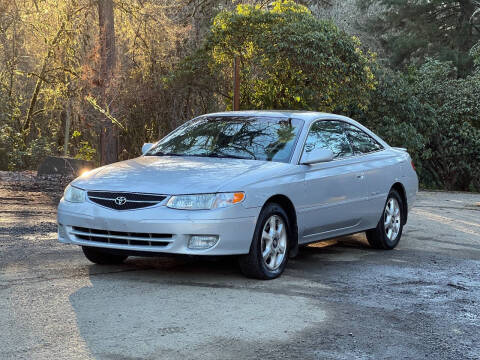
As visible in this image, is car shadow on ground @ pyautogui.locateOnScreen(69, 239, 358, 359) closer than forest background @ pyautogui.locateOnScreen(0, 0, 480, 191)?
Yes

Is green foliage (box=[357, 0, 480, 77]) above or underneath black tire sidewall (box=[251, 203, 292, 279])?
above

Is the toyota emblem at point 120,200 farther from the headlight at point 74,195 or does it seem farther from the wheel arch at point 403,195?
the wheel arch at point 403,195

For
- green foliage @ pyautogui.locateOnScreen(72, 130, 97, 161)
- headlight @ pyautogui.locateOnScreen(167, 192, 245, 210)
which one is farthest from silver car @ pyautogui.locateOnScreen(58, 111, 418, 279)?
green foliage @ pyautogui.locateOnScreen(72, 130, 97, 161)

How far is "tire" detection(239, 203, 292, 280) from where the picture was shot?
7438 mm

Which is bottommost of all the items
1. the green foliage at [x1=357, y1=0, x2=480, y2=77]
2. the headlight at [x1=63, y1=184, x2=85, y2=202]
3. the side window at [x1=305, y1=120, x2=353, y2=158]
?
the headlight at [x1=63, y1=184, x2=85, y2=202]

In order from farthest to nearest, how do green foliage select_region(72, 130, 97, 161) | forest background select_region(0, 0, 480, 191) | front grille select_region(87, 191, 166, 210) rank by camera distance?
green foliage select_region(72, 130, 97, 161), forest background select_region(0, 0, 480, 191), front grille select_region(87, 191, 166, 210)

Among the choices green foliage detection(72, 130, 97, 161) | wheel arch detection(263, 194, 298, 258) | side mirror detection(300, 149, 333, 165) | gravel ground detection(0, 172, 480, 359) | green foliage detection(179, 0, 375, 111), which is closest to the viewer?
gravel ground detection(0, 172, 480, 359)

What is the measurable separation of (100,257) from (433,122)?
693 inches

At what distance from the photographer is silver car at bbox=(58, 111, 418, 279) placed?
714 cm

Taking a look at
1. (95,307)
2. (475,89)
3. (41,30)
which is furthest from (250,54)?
(95,307)

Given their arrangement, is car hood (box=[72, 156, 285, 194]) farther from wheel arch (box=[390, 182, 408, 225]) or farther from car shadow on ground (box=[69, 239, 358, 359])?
wheel arch (box=[390, 182, 408, 225])

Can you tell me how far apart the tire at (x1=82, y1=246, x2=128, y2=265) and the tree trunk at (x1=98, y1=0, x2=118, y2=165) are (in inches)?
391

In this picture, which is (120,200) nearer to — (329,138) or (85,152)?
(329,138)

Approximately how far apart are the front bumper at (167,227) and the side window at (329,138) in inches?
63.0
